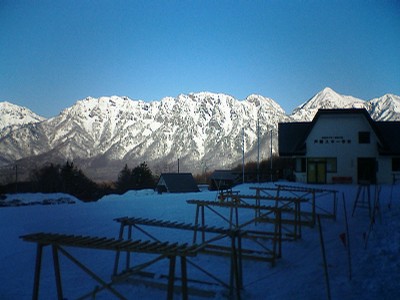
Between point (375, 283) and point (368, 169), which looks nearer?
point (375, 283)

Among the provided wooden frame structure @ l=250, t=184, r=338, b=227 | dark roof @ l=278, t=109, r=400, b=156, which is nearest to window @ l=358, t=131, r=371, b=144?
dark roof @ l=278, t=109, r=400, b=156

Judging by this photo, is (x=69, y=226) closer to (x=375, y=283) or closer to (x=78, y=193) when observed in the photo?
(x=375, y=283)

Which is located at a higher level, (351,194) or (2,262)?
(351,194)

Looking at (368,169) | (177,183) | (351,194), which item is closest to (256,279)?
(351,194)

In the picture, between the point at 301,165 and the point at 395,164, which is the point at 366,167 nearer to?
the point at 395,164

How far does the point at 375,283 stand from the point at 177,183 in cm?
4804

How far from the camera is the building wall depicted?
102 ft

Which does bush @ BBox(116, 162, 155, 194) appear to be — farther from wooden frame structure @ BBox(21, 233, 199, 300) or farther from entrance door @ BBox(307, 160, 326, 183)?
wooden frame structure @ BBox(21, 233, 199, 300)

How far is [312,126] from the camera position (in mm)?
32281

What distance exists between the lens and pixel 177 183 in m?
55.8

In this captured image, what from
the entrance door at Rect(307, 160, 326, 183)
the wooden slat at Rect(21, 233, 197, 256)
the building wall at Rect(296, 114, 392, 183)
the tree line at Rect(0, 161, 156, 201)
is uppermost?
the building wall at Rect(296, 114, 392, 183)

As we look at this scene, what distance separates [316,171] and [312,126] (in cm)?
390

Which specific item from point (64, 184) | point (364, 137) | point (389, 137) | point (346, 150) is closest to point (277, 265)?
point (346, 150)

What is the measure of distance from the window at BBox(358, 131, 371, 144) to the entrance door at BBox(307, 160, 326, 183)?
3.49 m
